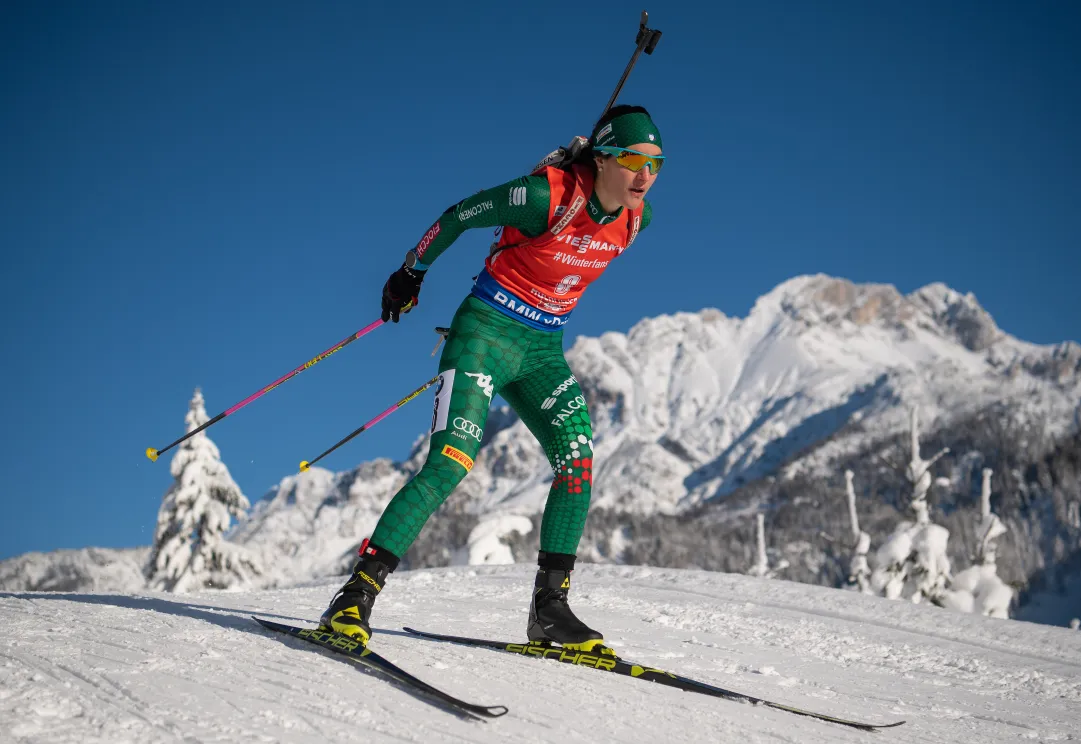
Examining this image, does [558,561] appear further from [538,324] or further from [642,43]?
[642,43]

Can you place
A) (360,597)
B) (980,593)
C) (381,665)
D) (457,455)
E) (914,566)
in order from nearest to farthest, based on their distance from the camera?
(381,665), (360,597), (457,455), (914,566), (980,593)

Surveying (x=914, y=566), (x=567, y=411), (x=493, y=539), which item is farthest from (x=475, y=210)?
(x=493, y=539)

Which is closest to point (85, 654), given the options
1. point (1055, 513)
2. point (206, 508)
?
point (206, 508)

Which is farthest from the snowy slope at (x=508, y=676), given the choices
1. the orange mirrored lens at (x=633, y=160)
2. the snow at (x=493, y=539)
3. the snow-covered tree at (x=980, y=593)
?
the snow at (x=493, y=539)

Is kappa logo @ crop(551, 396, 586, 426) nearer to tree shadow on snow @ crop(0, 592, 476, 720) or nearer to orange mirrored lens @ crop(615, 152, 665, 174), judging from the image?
orange mirrored lens @ crop(615, 152, 665, 174)

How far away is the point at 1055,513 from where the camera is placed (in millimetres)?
128875

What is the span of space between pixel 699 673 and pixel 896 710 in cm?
88

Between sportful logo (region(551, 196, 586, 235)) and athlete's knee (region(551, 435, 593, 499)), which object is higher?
sportful logo (region(551, 196, 586, 235))

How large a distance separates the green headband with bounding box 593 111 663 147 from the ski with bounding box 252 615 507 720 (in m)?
2.31

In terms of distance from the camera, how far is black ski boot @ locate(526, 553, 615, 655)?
12.7ft

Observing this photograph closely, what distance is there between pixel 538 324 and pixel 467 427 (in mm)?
627

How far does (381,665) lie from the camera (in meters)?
3.04

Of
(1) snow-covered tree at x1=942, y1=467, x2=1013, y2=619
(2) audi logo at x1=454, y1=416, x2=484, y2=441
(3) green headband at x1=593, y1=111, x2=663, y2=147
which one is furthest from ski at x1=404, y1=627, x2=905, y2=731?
(1) snow-covered tree at x1=942, y1=467, x2=1013, y2=619

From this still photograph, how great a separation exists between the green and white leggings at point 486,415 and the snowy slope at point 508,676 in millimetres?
596
